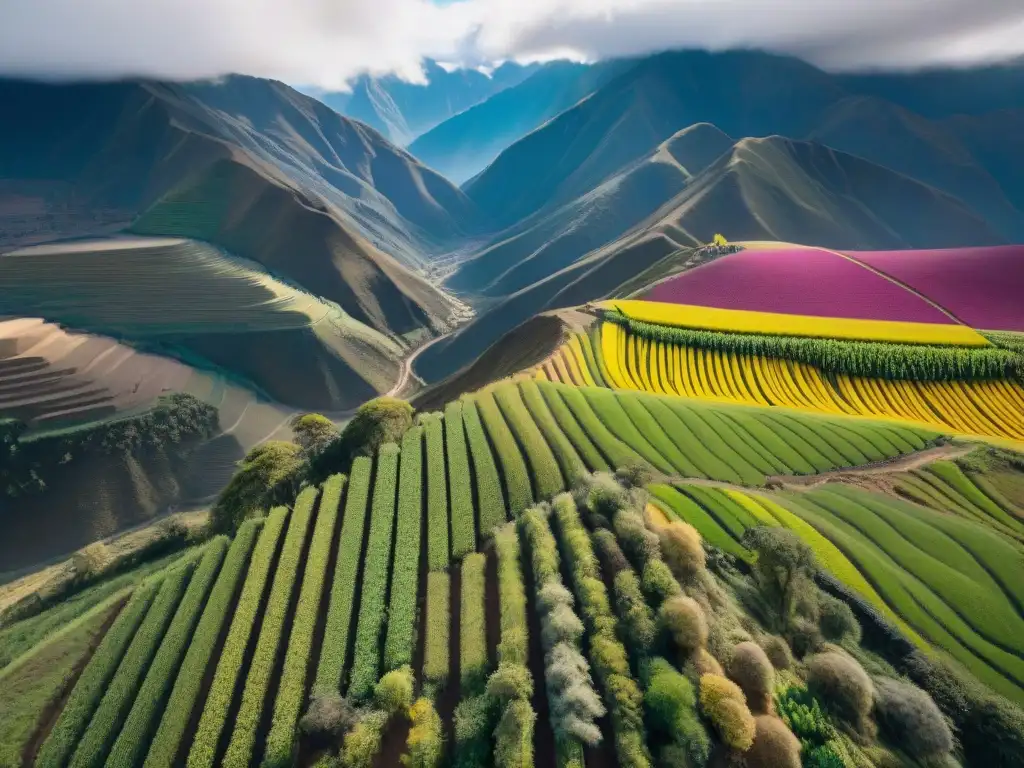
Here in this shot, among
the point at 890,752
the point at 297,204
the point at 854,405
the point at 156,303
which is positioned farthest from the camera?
the point at 297,204

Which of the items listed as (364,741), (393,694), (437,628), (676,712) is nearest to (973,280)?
(676,712)

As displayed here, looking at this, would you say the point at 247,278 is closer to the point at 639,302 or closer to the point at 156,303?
the point at 156,303

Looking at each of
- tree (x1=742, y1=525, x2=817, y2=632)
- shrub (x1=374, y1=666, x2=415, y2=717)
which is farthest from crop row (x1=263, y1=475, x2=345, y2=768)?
tree (x1=742, y1=525, x2=817, y2=632)

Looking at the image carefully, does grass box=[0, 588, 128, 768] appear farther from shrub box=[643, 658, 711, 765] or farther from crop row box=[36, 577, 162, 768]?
shrub box=[643, 658, 711, 765]

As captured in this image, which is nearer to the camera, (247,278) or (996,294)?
(996,294)

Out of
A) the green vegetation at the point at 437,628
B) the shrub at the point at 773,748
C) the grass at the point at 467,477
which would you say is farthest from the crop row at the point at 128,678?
the shrub at the point at 773,748

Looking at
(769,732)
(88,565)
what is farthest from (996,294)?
(88,565)

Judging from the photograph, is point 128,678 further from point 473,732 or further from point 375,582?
point 473,732
